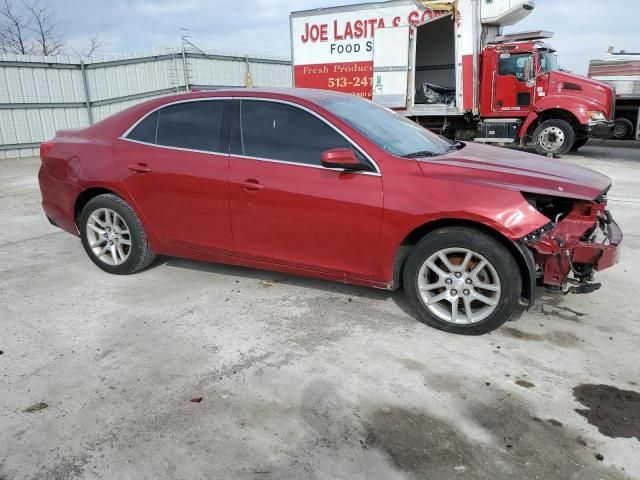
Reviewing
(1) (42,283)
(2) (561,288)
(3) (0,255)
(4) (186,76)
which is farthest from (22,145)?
(2) (561,288)

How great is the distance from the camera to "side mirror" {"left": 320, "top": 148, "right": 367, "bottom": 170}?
11.8 feet

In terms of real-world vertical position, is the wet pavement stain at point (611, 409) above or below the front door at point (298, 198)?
below

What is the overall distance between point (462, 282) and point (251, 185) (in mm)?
1677

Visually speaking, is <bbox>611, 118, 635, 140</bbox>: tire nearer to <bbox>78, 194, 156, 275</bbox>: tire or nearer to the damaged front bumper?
the damaged front bumper

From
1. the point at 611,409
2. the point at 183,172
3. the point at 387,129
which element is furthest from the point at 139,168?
the point at 611,409

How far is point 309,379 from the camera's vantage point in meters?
3.11

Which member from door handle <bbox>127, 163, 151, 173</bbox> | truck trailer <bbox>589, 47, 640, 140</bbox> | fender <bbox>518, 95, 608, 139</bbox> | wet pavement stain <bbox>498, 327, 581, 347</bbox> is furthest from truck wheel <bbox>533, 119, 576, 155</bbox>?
door handle <bbox>127, 163, 151, 173</bbox>

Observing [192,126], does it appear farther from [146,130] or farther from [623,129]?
[623,129]

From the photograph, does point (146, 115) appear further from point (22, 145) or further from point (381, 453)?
point (22, 145)

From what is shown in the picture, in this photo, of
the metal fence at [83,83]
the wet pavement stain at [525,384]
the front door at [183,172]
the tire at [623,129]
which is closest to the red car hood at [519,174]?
the wet pavement stain at [525,384]

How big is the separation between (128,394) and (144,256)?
76.8 inches

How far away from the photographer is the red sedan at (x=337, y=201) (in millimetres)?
3422

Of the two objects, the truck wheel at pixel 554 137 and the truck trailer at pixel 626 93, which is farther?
the truck trailer at pixel 626 93

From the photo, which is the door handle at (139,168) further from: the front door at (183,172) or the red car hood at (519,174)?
the red car hood at (519,174)
